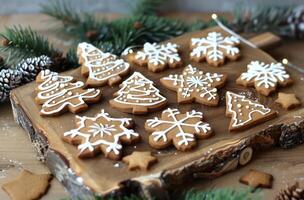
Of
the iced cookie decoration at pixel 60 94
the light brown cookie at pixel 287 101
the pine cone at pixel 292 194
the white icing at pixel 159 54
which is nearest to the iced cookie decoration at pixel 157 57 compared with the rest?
the white icing at pixel 159 54

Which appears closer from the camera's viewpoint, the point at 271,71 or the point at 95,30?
the point at 271,71

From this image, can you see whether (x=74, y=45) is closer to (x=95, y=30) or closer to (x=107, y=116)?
(x=95, y=30)

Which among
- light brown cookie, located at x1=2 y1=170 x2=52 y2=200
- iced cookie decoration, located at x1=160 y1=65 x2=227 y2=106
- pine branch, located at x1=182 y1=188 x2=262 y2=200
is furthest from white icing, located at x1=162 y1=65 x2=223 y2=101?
light brown cookie, located at x1=2 y1=170 x2=52 y2=200

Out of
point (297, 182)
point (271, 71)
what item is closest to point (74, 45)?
point (271, 71)

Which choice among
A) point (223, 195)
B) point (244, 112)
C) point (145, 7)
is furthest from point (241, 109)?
point (145, 7)

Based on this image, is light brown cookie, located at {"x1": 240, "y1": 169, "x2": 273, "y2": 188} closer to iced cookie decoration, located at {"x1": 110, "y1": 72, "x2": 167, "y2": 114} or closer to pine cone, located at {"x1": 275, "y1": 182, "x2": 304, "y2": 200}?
pine cone, located at {"x1": 275, "y1": 182, "x2": 304, "y2": 200}

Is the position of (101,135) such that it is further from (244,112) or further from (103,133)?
(244,112)

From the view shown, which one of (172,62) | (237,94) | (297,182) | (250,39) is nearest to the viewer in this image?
(297,182)
